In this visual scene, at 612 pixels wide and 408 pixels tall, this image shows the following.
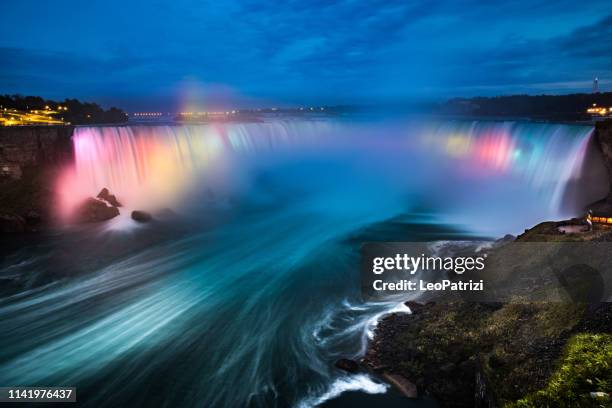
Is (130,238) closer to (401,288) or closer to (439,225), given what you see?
(401,288)

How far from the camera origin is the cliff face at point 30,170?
2683 cm

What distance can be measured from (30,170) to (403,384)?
2996 centimetres

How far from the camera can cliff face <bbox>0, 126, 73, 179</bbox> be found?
27719 millimetres

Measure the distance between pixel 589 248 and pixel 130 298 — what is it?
690 inches

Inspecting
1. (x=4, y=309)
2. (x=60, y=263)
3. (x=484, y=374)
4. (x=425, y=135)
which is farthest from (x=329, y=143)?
(x=484, y=374)

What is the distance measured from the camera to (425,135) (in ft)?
179

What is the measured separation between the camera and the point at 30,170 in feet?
94.5

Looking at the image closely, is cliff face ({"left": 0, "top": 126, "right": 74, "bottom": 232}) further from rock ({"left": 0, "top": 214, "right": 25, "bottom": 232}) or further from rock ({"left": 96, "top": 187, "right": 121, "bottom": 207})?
rock ({"left": 96, "top": 187, "right": 121, "bottom": 207})

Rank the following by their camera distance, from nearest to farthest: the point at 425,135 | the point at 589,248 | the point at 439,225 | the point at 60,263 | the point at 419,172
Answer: the point at 589,248 < the point at 60,263 < the point at 439,225 < the point at 419,172 < the point at 425,135

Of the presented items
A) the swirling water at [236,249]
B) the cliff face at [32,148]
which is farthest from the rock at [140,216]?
the cliff face at [32,148]

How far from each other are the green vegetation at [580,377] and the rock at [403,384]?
2765 millimetres

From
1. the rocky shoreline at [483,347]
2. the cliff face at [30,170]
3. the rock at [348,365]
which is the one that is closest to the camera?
the rocky shoreline at [483,347]

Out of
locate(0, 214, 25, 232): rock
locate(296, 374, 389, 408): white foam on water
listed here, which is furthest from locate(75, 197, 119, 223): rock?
locate(296, 374, 389, 408): white foam on water

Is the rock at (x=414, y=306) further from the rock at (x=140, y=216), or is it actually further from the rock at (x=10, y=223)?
the rock at (x=10, y=223)
